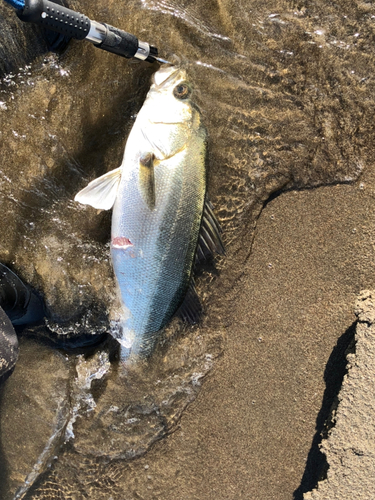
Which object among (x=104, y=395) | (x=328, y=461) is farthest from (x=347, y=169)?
(x=104, y=395)

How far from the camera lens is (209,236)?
2588 mm

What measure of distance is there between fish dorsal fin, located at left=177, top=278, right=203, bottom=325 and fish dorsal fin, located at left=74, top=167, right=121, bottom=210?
81 centimetres

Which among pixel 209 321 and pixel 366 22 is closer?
pixel 366 22

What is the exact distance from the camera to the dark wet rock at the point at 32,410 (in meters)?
2.93

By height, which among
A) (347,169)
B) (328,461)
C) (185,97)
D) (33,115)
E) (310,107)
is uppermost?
(33,115)

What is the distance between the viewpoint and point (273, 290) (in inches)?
113

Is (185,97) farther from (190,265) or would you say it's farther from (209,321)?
(209,321)

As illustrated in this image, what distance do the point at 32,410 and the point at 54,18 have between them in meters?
2.70

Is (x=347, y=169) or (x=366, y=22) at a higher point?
(x=366, y=22)

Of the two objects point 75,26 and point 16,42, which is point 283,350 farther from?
point 16,42

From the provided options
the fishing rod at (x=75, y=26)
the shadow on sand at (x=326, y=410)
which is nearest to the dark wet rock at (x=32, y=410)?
the shadow on sand at (x=326, y=410)

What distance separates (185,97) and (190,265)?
1.10m

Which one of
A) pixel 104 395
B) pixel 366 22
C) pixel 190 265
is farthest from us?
pixel 104 395

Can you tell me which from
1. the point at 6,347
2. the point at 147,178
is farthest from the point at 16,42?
the point at 6,347
